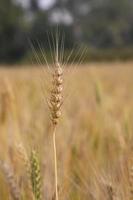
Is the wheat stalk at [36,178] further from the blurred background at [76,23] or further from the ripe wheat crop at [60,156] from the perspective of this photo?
the blurred background at [76,23]

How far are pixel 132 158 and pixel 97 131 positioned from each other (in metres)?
1.00

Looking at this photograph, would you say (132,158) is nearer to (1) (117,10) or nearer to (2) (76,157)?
(2) (76,157)

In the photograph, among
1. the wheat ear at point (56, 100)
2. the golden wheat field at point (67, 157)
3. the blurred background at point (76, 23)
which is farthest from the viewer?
the blurred background at point (76, 23)

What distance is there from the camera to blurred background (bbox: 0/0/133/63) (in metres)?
29.2

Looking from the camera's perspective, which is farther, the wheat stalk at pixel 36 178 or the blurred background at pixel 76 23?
the blurred background at pixel 76 23

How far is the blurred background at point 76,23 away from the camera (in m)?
29.2

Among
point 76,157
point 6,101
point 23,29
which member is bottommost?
point 76,157

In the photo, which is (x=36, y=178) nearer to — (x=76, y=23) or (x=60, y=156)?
(x=60, y=156)

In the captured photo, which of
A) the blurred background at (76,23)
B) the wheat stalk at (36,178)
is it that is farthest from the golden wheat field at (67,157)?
the blurred background at (76,23)

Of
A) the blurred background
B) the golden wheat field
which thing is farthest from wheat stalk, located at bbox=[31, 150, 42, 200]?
the blurred background

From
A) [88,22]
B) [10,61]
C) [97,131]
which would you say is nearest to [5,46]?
[10,61]

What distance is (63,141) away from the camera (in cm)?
140

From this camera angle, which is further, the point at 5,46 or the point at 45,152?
the point at 5,46

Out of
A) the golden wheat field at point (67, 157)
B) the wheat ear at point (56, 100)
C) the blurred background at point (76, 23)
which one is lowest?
the golden wheat field at point (67, 157)
